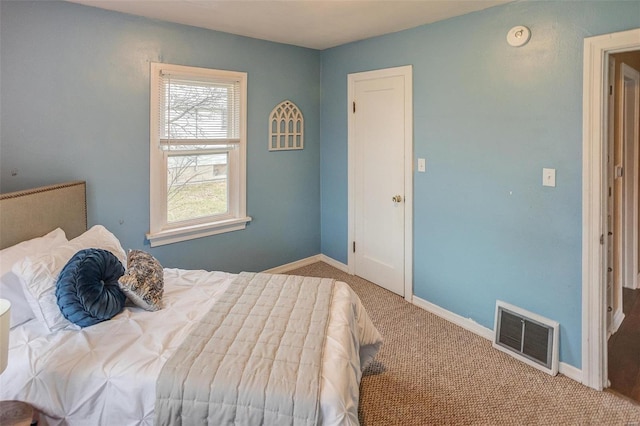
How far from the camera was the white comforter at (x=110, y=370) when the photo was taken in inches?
60.6

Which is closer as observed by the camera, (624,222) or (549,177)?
(549,177)

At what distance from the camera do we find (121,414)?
5.09ft

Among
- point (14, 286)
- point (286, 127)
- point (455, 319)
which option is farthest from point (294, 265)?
point (14, 286)

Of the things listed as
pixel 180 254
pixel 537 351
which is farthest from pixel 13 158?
pixel 537 351

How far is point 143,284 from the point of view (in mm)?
2068

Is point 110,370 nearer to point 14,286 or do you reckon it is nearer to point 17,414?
point 17,414

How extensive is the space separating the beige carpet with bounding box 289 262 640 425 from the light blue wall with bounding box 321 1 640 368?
0.90 feet

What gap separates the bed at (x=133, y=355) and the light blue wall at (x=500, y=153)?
1.21 meters

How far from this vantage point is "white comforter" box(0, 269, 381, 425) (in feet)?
5.05

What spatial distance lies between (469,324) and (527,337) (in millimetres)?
504

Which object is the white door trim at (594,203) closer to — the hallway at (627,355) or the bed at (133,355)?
the hallway at (627,355)

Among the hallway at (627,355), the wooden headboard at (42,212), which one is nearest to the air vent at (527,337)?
the hallway at (627,355)

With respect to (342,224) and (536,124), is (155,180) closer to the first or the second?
(342,224)

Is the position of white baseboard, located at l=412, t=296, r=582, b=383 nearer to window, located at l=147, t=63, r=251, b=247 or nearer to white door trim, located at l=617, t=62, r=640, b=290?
white door trim, located at l=617, t=62, r=640, b=290
